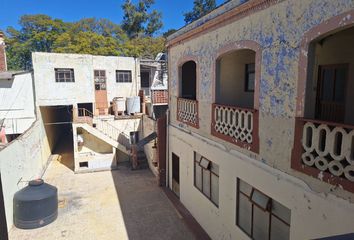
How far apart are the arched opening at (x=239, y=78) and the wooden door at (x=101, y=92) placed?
41.4 ft

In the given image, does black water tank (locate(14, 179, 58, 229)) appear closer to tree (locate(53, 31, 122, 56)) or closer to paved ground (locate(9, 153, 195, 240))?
paved ground (locate(9, 153, 195, 240))

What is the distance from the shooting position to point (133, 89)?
2172cm

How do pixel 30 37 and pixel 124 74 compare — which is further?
pixel 30 37

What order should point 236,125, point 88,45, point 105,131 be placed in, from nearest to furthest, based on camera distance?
point 236,125
point 105,131
point 88,45

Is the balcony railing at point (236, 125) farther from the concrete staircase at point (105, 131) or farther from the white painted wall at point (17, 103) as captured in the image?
the white painted wall at point (17, 103)

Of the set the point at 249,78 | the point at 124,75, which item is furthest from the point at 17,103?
the point at 249,78

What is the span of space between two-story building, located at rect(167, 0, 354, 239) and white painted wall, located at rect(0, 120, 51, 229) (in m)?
7.43

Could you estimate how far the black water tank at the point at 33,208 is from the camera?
10.1 m

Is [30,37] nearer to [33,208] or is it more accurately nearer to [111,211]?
[33,208]

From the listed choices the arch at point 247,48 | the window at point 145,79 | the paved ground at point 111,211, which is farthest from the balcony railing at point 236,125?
the window at point 145,79

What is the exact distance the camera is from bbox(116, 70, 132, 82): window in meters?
21.1

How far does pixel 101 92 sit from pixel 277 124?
1723 cm

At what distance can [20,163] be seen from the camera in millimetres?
11695

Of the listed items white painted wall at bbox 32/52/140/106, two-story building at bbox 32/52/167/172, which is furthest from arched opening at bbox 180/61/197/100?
white painted wall at bbox 32/52/140/106
